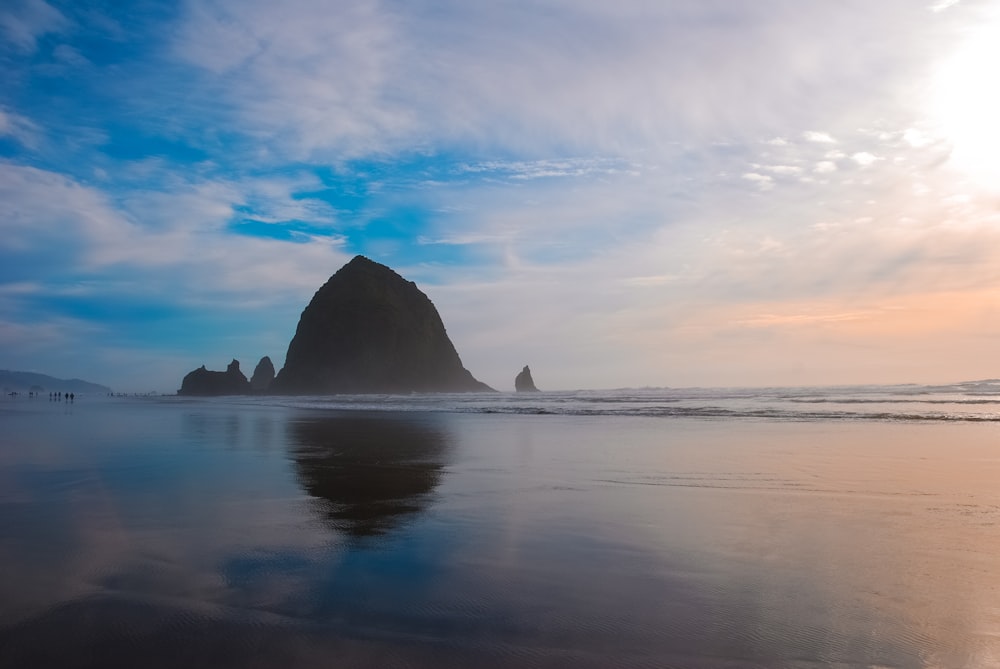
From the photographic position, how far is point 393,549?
6559 mm

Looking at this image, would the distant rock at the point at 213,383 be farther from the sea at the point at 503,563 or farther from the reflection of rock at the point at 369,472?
the sea at the point at 503,563

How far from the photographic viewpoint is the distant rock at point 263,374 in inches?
7195

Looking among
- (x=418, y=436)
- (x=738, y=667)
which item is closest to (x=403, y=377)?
(x=418, y=436)

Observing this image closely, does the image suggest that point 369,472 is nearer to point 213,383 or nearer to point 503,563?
point 503,563

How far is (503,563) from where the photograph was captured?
6.06 meters

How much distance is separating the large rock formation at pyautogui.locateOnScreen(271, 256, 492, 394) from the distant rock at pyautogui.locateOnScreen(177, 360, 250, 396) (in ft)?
76.3

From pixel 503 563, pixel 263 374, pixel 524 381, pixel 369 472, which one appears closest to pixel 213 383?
pixel 263 374

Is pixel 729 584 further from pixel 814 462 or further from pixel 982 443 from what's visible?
pixel 982 443

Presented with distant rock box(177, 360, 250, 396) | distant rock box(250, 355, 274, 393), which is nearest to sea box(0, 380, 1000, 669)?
distant rock box(177, 360, 250, 396)

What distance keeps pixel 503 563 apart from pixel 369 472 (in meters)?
6.96

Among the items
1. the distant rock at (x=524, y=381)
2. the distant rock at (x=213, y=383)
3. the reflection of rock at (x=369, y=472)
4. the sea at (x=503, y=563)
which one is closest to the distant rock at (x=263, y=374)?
the distant rock at (x=213, y=383)

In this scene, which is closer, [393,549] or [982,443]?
[393,549]

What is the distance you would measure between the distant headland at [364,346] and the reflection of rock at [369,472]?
105 meters

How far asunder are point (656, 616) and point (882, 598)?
2.02 m
